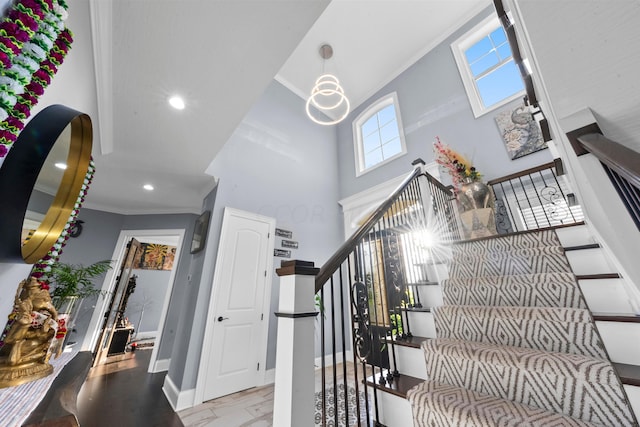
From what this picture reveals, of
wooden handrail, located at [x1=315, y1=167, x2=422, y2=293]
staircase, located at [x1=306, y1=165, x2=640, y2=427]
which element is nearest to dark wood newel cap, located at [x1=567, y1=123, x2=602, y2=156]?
staircase, located at [x1=306, y1=165, x2=640, y2=427]

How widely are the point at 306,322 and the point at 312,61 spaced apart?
589cm

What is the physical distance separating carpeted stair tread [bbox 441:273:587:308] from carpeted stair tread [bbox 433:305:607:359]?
Result: 0.18m

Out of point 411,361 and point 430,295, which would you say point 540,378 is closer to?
point 411,361

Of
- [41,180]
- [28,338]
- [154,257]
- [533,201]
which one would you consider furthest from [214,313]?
[154,257]

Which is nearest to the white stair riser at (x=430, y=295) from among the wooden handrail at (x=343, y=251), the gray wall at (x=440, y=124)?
the wooden handrail at (x=343, y=251)

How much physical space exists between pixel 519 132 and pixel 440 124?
1227mm

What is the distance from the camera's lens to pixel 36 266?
4.67 ft

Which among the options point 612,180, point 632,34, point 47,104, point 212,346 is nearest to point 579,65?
point 632,34

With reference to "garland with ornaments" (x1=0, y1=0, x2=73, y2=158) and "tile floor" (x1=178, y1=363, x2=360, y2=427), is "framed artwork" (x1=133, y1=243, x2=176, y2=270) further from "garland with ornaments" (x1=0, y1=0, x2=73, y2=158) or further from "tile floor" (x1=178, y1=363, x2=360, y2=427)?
"garland with ornaments" (x1=0, y1=0, x2=73, y2=158)

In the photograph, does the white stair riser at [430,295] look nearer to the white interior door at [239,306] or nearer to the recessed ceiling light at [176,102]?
the white interior door at [239,306]

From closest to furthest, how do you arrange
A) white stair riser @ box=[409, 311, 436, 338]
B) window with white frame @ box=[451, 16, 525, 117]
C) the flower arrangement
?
white stair riser @ box=[409, 311, 436, 338] < the flower arrangement < window with white frame @ box=[451, 16, 525, 117]

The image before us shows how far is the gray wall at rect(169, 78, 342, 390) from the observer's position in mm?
2973

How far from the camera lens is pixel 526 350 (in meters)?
1.17

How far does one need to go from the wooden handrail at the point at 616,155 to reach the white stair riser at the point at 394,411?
1.31 metres
